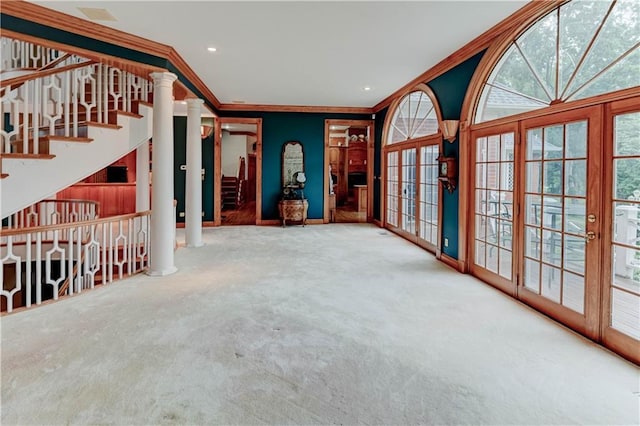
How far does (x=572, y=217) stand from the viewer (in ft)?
9.71

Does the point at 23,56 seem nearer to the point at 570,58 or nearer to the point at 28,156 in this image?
the point at 28,156

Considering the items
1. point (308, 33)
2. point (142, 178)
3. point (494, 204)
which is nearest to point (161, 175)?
point (142, 178)

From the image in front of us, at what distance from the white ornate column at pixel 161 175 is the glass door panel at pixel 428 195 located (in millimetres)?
3896

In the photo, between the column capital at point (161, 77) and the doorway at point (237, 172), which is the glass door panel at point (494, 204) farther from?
the doorway at point (237, 172)

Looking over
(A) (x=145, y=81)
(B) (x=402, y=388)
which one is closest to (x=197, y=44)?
(A) (x=145, y=81)

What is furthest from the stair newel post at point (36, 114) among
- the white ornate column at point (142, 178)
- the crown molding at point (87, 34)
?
the white ornate column at point (142, 178)

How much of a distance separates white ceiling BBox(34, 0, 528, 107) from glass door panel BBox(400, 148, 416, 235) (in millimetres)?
1461

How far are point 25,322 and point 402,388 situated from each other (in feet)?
10.2

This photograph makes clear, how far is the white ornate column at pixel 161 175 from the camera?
14.3 ft

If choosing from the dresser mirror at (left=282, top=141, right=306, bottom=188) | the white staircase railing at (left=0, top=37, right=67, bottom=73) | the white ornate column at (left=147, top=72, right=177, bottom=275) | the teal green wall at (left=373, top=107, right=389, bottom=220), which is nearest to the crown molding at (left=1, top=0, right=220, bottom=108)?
the white ornate column at (left=147, top=72, right=177, bottom=275)

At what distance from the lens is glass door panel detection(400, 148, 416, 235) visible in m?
6.58

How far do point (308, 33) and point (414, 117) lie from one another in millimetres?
3227

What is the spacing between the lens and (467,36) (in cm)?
397

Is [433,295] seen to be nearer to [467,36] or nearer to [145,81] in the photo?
[467,36]
